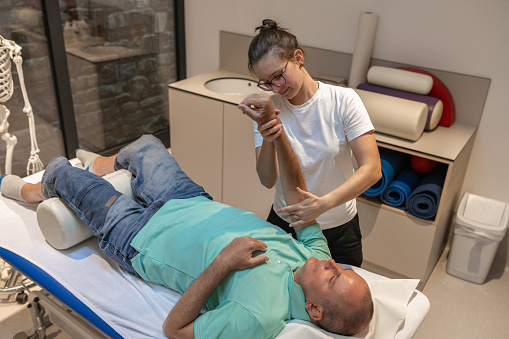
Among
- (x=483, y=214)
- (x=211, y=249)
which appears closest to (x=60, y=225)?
(x=211, y=249)

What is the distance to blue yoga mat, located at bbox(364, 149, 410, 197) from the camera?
7.55 ft

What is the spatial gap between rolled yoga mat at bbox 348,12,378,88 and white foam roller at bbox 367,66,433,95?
0.08m

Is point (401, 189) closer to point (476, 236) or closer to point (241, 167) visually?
point (476, 236)

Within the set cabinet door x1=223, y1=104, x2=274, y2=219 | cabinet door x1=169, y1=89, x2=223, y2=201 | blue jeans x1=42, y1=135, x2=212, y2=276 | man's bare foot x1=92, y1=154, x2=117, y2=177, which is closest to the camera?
blue jeans x1=42, y1=135, x2=212, y2=276

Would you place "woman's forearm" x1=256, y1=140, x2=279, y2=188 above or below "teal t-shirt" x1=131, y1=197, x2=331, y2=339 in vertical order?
above

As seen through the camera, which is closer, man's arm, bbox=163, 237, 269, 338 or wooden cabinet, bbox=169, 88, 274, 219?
man's arm, bbox=163, 237, 269, 338

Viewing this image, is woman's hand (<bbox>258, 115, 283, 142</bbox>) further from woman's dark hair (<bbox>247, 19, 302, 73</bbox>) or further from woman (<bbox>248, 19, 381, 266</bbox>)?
woman's dark hair (<bbox>247, 19, 302, 73</bbox>)

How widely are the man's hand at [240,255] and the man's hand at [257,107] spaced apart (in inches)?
14.0

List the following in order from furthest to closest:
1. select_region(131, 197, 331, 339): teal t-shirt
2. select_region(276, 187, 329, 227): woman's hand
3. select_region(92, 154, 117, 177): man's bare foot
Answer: select_region(92, 154, 117, 177): man's bare foot < select_region(276, 187, 329, 227): woman's hand < select_region(131, 197, 331, 339): teal t-shirt

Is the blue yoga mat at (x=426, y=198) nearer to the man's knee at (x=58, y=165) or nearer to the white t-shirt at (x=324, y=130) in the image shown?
the white t-shirt at (x=324, y=130)

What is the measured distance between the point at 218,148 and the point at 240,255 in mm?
1537

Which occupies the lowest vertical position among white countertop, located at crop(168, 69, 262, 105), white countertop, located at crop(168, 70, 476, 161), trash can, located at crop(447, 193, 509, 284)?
trash can, located at crop(447, 193, 509, 284)

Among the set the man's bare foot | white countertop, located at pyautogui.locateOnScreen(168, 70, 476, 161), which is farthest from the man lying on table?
A: white countertop, located at pyautogui.locateOnScreen(168, 70, 476, 161)

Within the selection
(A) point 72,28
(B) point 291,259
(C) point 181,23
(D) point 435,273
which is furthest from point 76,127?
(D) point 435,273
